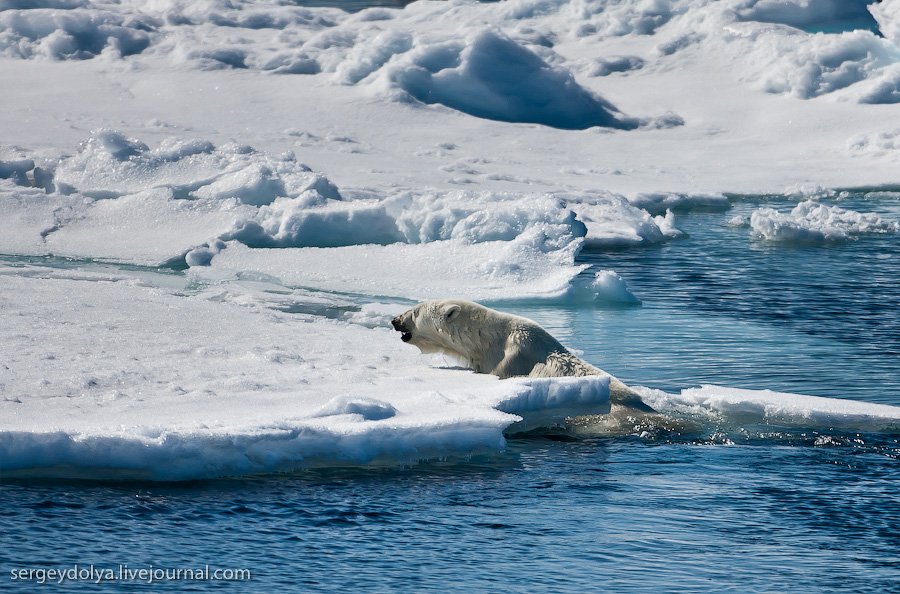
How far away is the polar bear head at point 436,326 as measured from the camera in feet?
22.4

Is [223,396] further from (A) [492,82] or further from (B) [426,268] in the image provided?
(A) [492,82]

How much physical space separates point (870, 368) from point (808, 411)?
5.38 ft

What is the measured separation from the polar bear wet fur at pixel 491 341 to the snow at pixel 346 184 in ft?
0.63

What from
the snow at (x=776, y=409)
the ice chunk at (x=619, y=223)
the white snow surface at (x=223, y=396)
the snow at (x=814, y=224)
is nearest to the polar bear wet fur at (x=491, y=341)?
the white snow surface at (x=223, y=396)

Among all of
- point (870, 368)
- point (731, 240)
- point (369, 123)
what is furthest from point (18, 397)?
point (369, 123)

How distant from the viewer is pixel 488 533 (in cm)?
450

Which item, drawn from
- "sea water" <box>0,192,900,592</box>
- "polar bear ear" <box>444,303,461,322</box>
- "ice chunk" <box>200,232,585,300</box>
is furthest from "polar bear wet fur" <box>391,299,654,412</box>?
"ice chunk" <box>200,232,585,300</box>

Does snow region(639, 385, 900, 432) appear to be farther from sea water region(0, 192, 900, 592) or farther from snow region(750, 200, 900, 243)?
snow region(750, 200, 900, 243)

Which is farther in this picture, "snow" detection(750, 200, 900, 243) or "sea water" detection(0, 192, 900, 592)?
"snow" detection(750, 200, 900, 243)

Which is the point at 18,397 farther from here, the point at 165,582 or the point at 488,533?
the point at 488,533

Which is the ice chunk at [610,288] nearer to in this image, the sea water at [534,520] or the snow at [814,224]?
the sea water at [534,520]

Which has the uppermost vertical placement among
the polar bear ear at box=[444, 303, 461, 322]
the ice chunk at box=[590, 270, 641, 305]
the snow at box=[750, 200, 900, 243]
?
the snow at box=[750, 200, 900, 243]

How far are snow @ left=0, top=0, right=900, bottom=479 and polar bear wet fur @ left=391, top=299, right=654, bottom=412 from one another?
7.5 inches

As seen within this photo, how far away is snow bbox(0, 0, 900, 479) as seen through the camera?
18.4 feet
